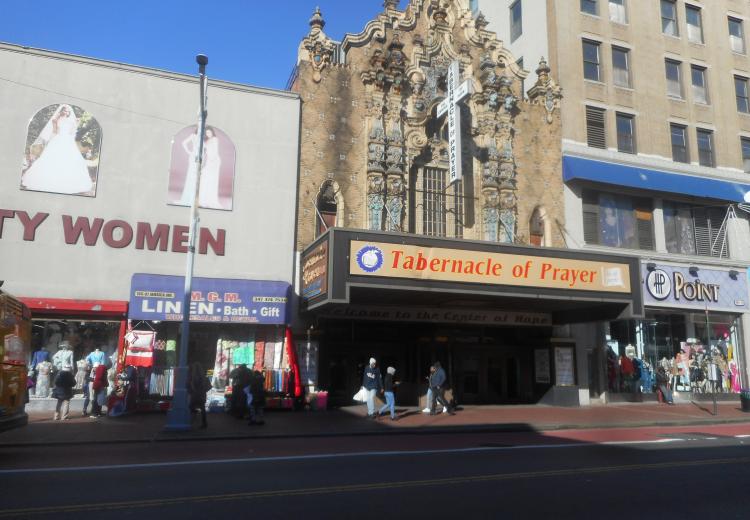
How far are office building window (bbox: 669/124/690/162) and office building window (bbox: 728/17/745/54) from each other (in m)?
6.85

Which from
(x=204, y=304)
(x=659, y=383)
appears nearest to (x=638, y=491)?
(x=204, y=304)

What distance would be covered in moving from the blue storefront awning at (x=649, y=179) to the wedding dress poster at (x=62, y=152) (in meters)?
19.1

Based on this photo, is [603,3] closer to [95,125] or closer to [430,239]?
[430,239]

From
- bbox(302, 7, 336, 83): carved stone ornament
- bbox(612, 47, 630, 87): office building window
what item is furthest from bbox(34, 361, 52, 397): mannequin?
bbox(612, 47, 630, 87): office building window

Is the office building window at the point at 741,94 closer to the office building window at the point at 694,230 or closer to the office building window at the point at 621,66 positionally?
the office building window at the point at 694,230

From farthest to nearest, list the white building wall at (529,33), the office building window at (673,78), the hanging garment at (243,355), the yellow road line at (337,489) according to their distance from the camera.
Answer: the office building window at (673,78) < the white building wall at (529,33) < the hanging garment at (243,355) < the yellow road line at (337,489)

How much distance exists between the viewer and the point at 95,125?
20.7m

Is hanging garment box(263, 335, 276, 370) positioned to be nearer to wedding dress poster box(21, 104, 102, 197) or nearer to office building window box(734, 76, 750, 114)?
wedding dress poster box(21, 104, 102, 197)

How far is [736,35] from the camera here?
33.3 m

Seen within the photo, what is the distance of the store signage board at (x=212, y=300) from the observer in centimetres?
1955

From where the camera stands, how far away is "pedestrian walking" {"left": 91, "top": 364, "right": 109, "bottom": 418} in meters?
17.7

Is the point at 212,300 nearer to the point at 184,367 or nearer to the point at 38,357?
the point at 184,367

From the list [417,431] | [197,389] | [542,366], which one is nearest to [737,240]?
[542,366]

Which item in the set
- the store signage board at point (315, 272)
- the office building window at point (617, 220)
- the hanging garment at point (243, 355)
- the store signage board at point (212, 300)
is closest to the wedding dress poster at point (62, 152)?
the store signage board at point (212, 300)
